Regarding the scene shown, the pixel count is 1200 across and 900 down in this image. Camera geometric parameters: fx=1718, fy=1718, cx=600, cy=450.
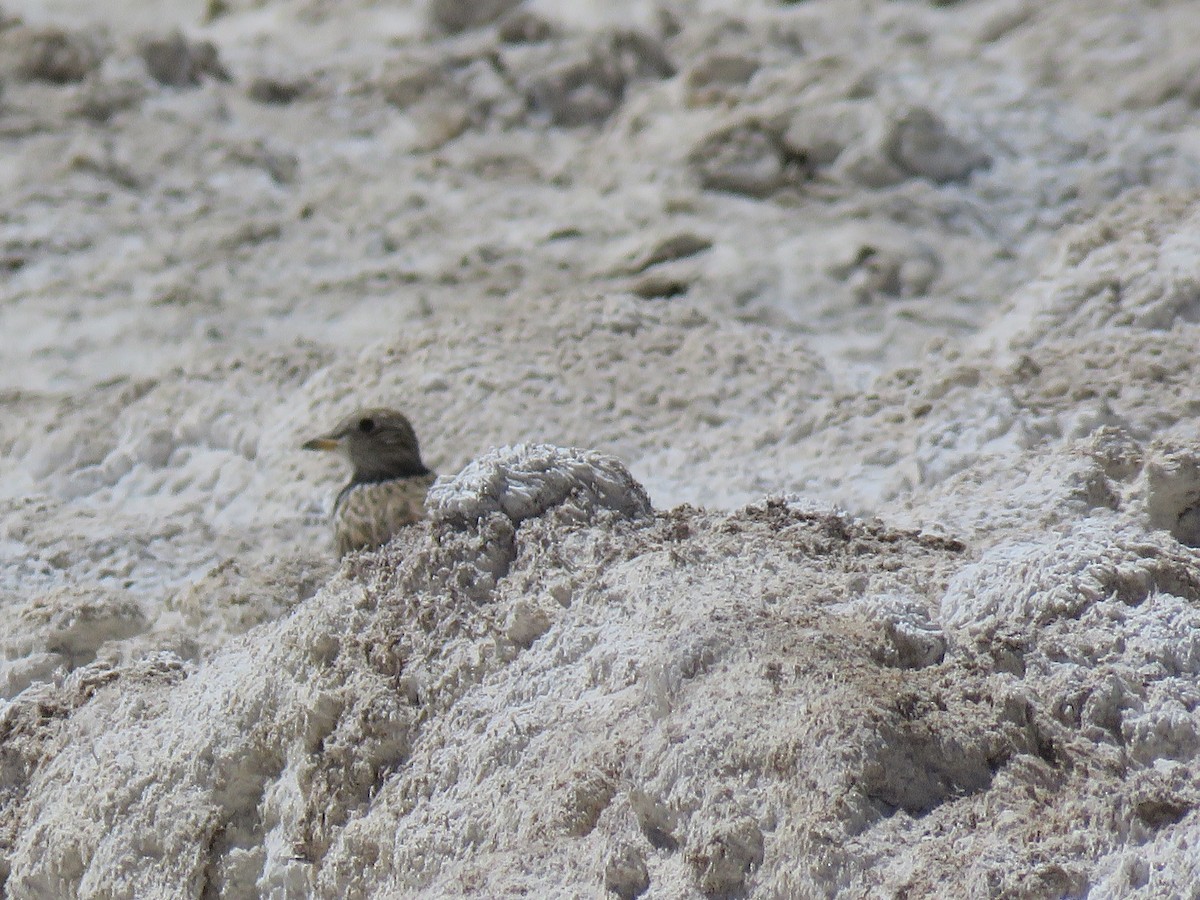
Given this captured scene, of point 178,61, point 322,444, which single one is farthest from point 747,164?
point 178,61

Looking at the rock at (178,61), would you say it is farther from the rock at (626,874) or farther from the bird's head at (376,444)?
the rock at (626,874)

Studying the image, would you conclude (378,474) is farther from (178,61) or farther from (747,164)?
(178,61)

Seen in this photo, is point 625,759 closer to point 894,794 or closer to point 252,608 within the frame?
point 894,794

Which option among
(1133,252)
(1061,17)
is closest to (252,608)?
(1133,252)

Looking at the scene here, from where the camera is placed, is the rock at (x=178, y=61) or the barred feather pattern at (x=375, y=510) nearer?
the barred feather pattern at (x=375, y=510)

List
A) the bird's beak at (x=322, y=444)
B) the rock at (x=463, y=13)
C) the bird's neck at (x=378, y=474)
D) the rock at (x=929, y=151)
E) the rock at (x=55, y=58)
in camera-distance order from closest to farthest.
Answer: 1. the bird's neck at (x=378, y=474)
2. the bird's beak at (x=322, y=444)
3. the rock at (x=929, y=151)
4. the rock at (x=55, y=58)
5. the rock at (x=463, y=13)

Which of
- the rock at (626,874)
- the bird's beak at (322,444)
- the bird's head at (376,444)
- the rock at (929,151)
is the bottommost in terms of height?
the rock at (929,151)

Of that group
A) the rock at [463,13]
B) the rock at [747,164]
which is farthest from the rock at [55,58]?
the rock at [747,164]

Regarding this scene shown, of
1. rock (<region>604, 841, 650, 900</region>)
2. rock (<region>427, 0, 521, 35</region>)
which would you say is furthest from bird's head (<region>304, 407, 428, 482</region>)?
rock (<region>427, 0, 521, 35</region>)
